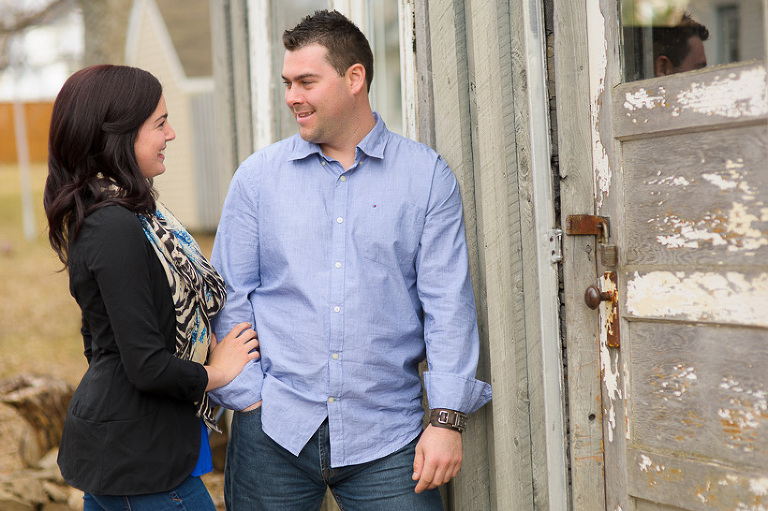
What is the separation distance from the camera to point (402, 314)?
242 cm

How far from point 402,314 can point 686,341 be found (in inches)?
32.4

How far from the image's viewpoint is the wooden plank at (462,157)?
2539 mm

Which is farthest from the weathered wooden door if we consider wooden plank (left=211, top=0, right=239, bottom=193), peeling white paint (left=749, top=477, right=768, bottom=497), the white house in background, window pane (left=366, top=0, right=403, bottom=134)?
the white house in background

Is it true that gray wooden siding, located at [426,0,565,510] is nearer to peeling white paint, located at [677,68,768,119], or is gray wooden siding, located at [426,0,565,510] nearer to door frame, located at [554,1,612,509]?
door frame, located at [554,1,612,509]

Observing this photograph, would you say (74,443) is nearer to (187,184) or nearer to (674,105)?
(674,105)

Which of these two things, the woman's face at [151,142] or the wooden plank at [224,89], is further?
the wooden plank at [224,89]

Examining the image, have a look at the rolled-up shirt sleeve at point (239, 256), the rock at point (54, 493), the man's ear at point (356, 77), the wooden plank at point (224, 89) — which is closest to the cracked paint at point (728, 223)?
the man's ear at point (356, 77)

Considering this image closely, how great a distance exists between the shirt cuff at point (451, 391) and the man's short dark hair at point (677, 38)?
108cm

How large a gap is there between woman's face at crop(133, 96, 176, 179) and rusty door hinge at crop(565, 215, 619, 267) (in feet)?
3.90

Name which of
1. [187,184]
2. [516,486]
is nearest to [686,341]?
[516,486]

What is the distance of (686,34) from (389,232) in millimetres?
1004

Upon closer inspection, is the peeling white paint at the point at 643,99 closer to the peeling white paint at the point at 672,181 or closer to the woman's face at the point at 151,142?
the peeling white paint at the point at 672,181

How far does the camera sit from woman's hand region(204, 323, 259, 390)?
91.4 inches

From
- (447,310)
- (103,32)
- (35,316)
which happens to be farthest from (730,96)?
(35,316)
